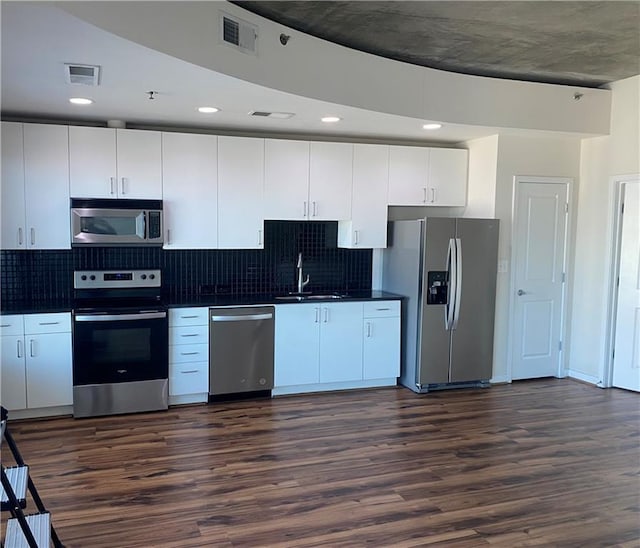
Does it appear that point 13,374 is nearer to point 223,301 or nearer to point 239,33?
point 223,301

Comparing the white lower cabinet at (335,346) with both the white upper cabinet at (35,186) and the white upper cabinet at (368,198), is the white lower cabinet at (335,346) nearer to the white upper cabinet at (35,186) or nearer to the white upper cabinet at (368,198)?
the white upper cabinet at (368,198)

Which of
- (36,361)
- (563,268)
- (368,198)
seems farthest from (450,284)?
(36,361)

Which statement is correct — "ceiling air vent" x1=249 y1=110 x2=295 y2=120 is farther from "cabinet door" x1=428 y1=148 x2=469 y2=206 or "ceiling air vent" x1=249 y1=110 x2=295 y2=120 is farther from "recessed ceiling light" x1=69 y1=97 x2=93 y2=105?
"cabinet door" x1=428 y1=148 x2=469 y2=206

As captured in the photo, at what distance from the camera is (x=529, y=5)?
3.44 m

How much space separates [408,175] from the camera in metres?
5.56

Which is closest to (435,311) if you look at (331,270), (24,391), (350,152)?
(331,270)

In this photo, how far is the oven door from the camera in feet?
14.5

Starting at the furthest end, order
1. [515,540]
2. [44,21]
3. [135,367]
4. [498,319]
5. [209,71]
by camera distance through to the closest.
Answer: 1. [498,319]
2. [135,367]
3. [209,71]
4. [515,540]
5. [44,21]

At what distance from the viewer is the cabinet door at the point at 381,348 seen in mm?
5316

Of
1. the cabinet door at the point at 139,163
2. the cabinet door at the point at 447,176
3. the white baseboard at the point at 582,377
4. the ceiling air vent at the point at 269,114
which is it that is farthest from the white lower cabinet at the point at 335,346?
the white baseboard at the point at 582,377

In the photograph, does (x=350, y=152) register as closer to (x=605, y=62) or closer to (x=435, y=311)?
(x=435, y=311)

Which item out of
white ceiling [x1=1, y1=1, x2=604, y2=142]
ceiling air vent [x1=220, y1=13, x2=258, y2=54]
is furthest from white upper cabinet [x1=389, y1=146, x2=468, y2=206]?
ceiling air vent [x1=220, y1=13, x2=258, y2=54]

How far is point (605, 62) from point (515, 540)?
3922 millimetres

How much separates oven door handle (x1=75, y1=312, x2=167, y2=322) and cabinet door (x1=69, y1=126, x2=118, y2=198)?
100cm
